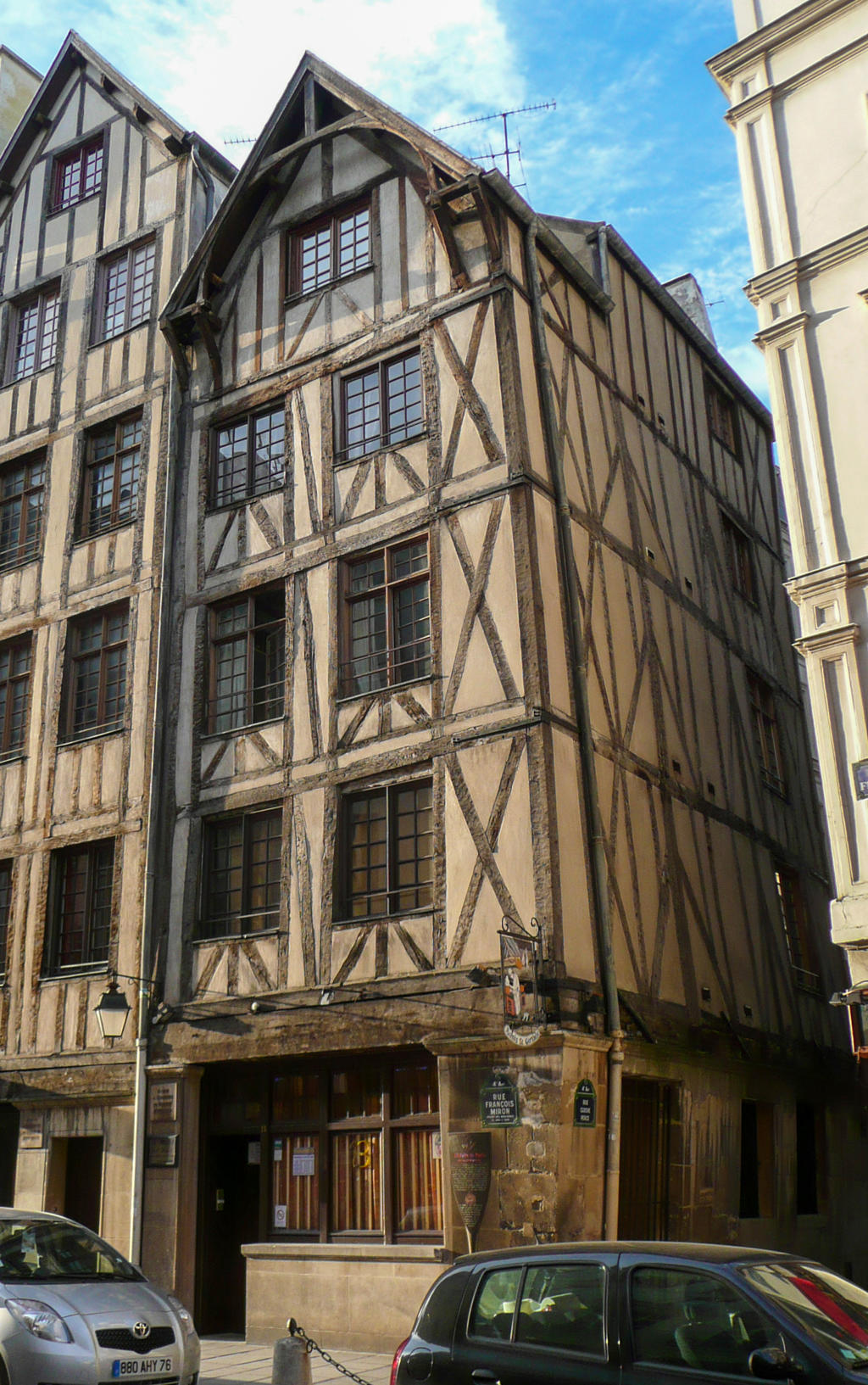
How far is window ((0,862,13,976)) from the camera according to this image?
1502 cm

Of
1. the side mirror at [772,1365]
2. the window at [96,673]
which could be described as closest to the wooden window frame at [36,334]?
the window at [96,673]

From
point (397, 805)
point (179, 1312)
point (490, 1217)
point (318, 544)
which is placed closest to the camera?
point (179, 1312)

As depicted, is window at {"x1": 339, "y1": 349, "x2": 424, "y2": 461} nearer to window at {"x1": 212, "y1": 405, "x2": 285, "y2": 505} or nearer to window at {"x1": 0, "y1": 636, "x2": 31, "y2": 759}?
window at {"x1": 212, "y1": 405, "x2": 285, "y2": 505}

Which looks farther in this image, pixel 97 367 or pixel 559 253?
pixel 97 367

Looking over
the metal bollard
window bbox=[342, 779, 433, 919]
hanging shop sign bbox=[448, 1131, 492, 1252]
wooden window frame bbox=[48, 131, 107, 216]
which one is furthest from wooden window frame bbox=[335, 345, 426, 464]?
the metal bollard

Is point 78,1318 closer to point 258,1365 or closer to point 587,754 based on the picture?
point 258,1365

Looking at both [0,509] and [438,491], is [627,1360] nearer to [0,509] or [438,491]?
[438,491]

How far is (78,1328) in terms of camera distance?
24.3 feet

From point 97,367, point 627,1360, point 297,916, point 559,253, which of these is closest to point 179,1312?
point 627,1360

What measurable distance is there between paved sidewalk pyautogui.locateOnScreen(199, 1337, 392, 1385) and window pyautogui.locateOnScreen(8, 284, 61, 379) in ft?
41.7

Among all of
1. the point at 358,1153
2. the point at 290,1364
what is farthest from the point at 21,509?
the point at 290,1364

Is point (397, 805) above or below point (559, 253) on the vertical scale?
below

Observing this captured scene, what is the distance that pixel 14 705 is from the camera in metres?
16.3

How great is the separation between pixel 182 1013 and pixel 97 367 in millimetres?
8807
